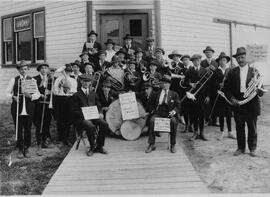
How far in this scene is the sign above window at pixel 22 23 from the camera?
13641 mm

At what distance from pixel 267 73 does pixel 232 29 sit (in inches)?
157

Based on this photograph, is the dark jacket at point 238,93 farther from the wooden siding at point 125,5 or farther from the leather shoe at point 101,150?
the wooden siding at point 125,5

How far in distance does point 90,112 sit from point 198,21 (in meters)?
6.78

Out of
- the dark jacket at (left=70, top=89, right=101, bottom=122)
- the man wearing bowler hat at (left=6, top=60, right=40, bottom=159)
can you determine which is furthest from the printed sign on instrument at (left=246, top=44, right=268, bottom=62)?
the man wearing bowler hat at (left=6, top=60, right=40, bottom=159)

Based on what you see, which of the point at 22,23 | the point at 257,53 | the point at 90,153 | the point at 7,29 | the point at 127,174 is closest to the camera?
the point at 127,174

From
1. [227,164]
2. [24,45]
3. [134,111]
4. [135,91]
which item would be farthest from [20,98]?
[24,45]

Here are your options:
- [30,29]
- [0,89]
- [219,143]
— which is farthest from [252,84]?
[0,89]

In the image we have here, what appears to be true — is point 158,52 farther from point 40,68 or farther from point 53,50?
point 53,50

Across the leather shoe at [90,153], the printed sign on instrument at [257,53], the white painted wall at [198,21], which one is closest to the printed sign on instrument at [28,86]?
the leather shoe at [90,153]

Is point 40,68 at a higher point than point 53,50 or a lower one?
lower

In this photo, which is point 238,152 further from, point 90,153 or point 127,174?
point 90,153

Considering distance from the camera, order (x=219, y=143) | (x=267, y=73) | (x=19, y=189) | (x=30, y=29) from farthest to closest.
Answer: (x=267, y=73)
(x=30, y=29)
(x=219, y=143)
(x=19, y=189)

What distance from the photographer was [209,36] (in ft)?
41.8

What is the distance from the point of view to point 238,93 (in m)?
7.20
